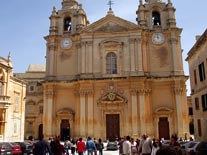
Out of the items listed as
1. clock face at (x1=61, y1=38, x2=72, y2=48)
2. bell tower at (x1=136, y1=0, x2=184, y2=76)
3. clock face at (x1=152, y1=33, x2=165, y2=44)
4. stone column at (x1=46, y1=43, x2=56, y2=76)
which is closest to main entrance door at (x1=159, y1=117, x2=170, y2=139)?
bell tower at (x1=136, y1=0, x2=184, y2=76)

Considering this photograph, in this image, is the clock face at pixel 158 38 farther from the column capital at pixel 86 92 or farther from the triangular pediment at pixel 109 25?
the column capital at pixel 86 92

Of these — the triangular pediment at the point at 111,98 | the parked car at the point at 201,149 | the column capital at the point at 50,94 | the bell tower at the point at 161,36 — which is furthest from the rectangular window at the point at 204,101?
the column capital at the point at 50,94

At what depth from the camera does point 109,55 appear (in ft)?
109

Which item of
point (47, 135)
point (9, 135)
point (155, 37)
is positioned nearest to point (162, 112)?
point (155, 37)

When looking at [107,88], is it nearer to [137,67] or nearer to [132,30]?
[137,67]

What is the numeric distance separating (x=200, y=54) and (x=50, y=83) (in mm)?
18397

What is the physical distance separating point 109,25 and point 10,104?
15.6 meters

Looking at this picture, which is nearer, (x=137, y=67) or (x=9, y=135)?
(x=9, y=135)

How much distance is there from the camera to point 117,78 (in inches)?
1232

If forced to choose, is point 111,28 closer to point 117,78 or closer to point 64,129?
point 117,78

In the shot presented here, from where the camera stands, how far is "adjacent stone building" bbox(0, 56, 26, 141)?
25.7 metres

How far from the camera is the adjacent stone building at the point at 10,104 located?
25703 mm

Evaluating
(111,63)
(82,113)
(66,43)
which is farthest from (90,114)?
(66,43)

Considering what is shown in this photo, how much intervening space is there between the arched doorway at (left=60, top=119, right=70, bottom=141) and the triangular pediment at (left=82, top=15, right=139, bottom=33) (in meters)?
11.6
